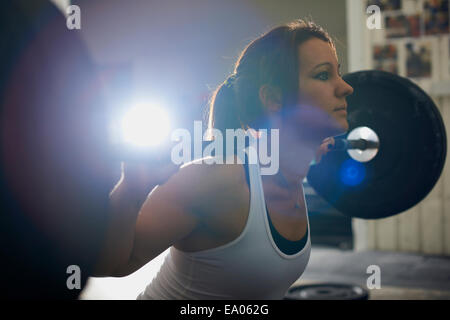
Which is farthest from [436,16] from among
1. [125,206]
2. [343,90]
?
[125,206]

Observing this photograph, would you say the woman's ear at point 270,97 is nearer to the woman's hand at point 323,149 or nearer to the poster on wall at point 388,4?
the woman's hand at point 323,149

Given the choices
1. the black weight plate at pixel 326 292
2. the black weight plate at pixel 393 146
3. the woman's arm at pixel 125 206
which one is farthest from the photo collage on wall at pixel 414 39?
the woman's arm at pixel 125 206

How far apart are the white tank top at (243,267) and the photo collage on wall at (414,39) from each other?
9.35 ft

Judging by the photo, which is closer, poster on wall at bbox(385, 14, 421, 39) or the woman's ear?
Result: the woman's ear

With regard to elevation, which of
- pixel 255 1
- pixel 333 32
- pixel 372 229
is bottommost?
pixel 372 229

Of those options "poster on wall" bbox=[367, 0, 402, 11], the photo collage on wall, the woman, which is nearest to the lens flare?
the woman

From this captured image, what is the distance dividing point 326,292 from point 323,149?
126cm

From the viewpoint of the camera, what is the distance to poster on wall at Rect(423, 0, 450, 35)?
10.7ft

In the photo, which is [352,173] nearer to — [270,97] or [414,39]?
[270,97]

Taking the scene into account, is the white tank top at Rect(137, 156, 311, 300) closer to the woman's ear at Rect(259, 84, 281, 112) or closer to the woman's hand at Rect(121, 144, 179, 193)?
the woman's ear at Rect(259, 84, 281, 112)

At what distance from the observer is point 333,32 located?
3645 millimetres

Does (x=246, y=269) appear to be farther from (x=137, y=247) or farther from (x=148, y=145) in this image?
(x=148, y=145)
